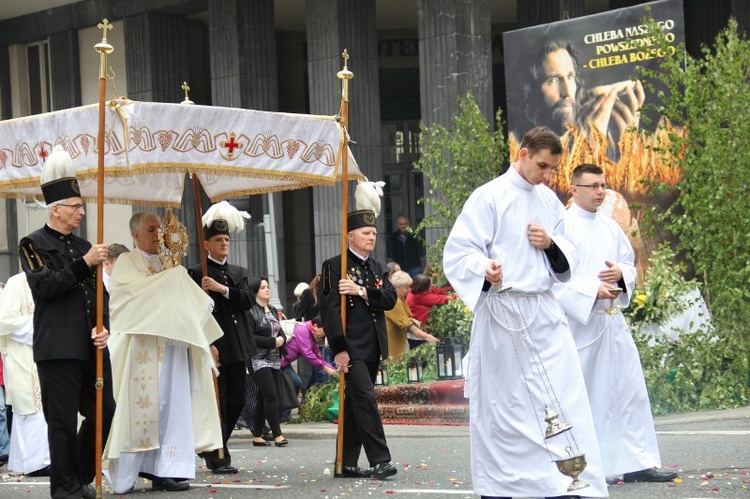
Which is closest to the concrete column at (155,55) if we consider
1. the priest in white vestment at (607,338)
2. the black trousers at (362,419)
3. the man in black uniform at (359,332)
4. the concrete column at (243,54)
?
the concrete column at (243,54)

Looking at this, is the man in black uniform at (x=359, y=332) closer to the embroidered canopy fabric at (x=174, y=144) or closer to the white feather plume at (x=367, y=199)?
the white feather plume at (x=367, y=199)

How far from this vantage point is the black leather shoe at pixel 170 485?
9344mm

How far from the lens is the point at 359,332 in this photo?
32.0 feet

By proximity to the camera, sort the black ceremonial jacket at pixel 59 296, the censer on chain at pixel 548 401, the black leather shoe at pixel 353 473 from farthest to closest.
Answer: the black leather shoe at pixel 353 473
the black ceremonial jacket at pixel 59 296
the censer on chain at pixel 548 401

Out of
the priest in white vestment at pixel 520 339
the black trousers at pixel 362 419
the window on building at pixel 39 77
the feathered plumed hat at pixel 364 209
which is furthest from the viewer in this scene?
the window on building at pixel 39 77

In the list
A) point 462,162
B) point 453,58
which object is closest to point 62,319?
point 462,162

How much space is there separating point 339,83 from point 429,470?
1346cm

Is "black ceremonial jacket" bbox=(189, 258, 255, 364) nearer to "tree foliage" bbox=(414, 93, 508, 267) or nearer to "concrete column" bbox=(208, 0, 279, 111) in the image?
"tree foliage" bbox=(414, 93, 508, 267)

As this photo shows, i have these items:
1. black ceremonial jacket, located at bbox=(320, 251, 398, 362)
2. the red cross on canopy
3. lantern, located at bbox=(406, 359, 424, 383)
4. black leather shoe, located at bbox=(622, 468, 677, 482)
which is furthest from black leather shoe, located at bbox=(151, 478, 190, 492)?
lantern, located at bbox=(406, 359, 424, 383)

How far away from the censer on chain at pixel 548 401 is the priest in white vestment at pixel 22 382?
514 cm

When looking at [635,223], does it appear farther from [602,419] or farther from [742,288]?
[602,419]

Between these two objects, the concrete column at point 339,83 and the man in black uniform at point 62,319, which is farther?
the concrete column at point 339,83

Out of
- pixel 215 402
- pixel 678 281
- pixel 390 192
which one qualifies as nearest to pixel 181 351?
pixel 215 402

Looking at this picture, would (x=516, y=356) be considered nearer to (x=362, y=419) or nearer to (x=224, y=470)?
(x=362, y=419)
